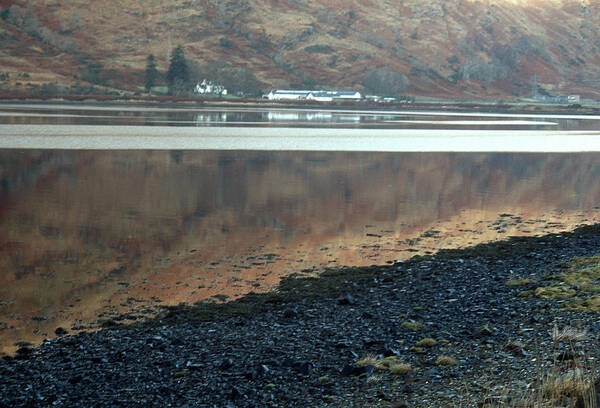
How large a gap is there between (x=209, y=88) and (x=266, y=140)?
121m

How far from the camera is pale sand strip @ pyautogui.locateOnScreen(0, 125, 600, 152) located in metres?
49.0

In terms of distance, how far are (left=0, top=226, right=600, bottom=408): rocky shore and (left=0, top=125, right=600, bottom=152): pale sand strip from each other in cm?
3451

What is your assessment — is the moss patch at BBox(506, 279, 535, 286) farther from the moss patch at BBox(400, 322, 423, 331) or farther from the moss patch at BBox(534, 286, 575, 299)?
the moss patch at BBox(400, 322, 423, 331)

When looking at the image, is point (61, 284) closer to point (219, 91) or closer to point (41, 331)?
point (41, 331)

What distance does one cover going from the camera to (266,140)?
55.4m

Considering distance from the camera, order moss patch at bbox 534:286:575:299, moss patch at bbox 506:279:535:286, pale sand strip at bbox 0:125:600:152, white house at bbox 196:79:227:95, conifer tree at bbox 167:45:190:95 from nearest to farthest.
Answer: moss patch at bbox 534:286:575:299 → moss patch at bbox 506:279:535:286 → pale sand strip at bbox 0:125:600:152 → conifer tree at bbox 167:45:190:95 → white house at bbox 196:79:227:95

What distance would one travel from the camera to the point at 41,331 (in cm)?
1251

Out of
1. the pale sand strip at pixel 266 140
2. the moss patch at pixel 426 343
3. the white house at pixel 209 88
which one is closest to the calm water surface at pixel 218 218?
the moss patch at pixel 426 343

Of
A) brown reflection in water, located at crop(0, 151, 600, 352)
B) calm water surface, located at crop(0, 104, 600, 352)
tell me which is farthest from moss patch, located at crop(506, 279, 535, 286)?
brown reflection in water, located at crop(0, 151, 600, 352)

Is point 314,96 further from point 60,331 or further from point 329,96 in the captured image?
point 60,331

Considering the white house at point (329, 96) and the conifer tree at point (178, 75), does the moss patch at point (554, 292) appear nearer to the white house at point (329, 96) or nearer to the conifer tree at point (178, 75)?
the white house at point (329, 96)

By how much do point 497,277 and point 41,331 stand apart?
31.9 feet

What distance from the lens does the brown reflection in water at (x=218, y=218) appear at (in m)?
15.6

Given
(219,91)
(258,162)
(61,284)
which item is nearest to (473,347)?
(61,284)
